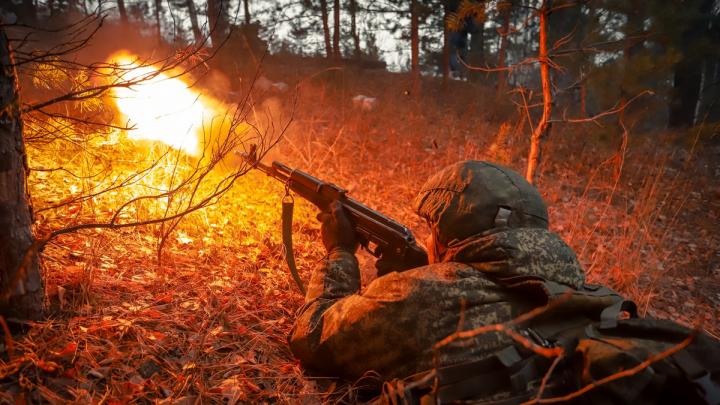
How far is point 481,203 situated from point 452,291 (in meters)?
0.67

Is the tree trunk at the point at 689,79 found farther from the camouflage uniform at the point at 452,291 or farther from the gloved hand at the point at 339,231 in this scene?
the gloved hand at the point at 339,231

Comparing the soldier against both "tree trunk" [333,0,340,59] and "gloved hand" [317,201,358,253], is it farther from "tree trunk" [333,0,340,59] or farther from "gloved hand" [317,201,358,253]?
"tree trunk" [333,0,340,59]

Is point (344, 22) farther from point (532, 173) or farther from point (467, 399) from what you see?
point (467, 399)

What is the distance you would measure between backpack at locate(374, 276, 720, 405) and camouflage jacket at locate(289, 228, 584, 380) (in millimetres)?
103

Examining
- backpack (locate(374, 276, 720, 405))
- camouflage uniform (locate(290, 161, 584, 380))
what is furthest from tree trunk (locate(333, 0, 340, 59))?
→ backpack (locate(374, 276, 720, 405))

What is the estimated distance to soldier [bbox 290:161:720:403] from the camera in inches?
78.9

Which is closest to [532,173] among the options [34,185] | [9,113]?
[9,113]

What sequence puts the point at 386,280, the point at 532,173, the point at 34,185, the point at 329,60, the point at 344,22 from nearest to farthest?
the point at 386,280, the point at 34,185, the point at 532,173, the point at 329,60, the point at 344,22

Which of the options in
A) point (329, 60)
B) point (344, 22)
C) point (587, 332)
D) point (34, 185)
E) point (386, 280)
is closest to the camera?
point (587, 332)

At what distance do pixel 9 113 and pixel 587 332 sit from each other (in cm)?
329

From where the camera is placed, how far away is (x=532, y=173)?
5.21 meters

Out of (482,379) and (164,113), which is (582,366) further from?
(164,113)

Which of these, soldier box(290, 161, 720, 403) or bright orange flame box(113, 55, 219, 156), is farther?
bright orange flame box(113, 55, 219, 156)

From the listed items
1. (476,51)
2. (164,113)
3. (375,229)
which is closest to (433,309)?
(375,229)
